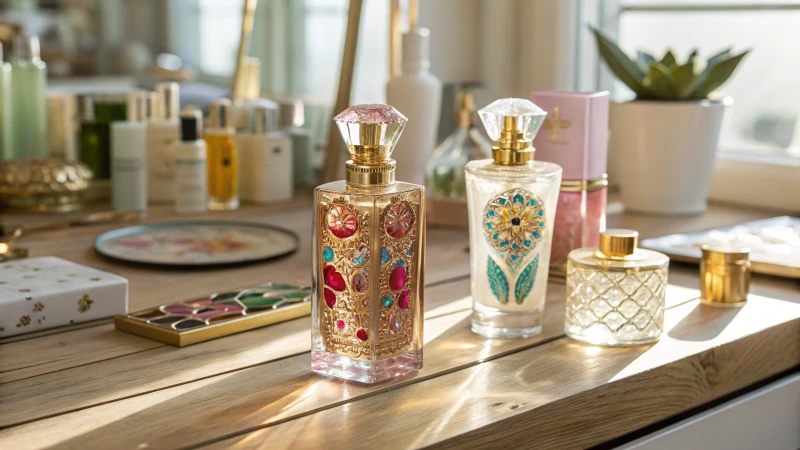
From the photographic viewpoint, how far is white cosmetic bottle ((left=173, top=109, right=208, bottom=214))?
1.44 meters

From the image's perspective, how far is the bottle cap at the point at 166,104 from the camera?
158 centimetres

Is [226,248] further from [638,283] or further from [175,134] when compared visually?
[638,283]

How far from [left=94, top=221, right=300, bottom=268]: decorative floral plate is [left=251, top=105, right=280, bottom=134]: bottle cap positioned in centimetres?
26

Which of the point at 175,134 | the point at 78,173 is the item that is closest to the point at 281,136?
the point at 175,134

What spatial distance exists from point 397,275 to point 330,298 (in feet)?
0.18

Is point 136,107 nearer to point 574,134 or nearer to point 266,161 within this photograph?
point 266,161

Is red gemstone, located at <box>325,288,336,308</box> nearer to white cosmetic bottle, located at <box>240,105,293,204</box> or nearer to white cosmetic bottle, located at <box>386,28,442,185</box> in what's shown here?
white cosmetic bottle, located at <box>386,28,442,185</box>

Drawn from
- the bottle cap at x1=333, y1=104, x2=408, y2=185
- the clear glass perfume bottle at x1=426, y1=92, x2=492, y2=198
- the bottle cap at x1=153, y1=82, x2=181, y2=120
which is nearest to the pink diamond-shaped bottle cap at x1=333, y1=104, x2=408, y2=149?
the bottle cap at x1=333, y1=104, x2=408, y2=185

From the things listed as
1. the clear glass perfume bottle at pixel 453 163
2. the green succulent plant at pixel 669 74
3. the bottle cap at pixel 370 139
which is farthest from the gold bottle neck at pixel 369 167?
the green succulent plant at pixel 669 74

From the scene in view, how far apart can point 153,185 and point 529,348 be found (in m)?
0.88

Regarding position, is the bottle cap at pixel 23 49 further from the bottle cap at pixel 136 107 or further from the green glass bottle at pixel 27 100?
the bottle cap at pixel 136 107

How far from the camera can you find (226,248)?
1229 mm

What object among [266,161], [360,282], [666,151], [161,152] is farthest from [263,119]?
[360,282]

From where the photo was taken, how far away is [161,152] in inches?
61.8
